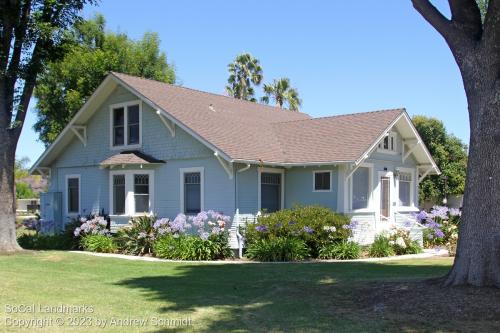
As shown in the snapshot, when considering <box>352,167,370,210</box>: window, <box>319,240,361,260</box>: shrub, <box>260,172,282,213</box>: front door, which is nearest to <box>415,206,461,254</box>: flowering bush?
<box>352,167,370,210</box>: window

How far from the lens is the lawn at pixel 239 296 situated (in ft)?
25.5

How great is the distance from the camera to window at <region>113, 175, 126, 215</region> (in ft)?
69.1

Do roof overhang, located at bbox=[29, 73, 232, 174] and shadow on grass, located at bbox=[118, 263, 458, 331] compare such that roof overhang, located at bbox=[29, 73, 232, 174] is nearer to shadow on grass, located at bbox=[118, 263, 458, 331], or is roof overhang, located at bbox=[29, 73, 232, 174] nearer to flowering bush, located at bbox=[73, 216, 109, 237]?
flowering bush, located at bbox=[73, 216, 109, 237]

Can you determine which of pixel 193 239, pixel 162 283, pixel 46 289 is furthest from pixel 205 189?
pixel 46 289

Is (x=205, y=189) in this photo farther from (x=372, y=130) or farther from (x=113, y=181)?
(x=372, y=130)

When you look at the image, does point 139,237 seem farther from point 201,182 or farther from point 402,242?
point 402,242

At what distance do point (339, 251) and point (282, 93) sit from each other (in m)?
30.2

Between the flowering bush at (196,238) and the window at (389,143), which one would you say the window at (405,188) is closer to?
the window at (389,143)

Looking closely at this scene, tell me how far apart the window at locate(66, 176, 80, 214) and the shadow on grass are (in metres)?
10.2

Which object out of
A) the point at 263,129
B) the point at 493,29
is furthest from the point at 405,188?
the point at 493,29

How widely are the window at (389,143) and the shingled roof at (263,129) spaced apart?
3.20 ft

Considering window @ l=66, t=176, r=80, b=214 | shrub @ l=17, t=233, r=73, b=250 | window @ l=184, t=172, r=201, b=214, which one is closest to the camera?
window @ l=184, t=172, r=201, b=214

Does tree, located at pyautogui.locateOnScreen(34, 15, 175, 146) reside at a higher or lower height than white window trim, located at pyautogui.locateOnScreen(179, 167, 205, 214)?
Result: higher

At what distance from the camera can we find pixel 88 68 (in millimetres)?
31094
